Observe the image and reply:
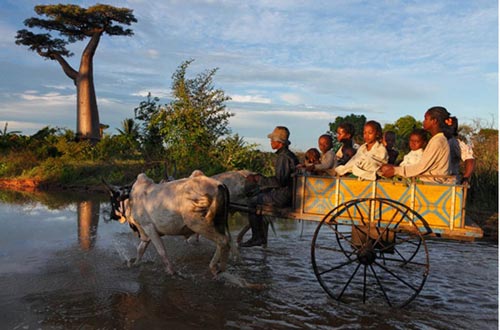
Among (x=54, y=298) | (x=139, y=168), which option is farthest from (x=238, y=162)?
(x=54, y=298)

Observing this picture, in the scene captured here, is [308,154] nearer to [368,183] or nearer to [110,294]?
[368,183]

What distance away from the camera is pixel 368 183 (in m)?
5.39

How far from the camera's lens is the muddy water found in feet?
16.5

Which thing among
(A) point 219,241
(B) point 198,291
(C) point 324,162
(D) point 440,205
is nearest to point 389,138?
(C) point 324,162

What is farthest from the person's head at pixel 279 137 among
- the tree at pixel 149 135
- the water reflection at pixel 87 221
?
the tree at pixel 149 135

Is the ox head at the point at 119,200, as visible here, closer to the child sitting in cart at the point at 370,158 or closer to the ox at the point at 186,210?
the ox at the point at 186,210

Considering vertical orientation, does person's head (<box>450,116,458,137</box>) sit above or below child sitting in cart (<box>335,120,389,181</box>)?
above

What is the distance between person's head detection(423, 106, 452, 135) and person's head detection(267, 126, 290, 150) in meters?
1.81

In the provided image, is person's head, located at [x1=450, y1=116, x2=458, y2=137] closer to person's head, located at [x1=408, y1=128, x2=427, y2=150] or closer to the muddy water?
person's head, located at [x1=408, y1=128, x2=427, y2=150]

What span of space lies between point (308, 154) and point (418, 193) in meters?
1.72

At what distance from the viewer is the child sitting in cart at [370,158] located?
213 inches

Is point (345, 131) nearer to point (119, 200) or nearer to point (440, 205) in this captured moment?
point (440, 205)

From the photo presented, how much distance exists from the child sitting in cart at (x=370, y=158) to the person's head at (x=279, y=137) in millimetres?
909

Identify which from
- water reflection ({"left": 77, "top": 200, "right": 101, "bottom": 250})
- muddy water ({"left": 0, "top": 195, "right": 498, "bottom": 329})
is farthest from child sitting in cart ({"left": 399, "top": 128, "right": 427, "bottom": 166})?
water reflection ({"left": 77, "top": 200, "right": 101, "bottom": 250})
